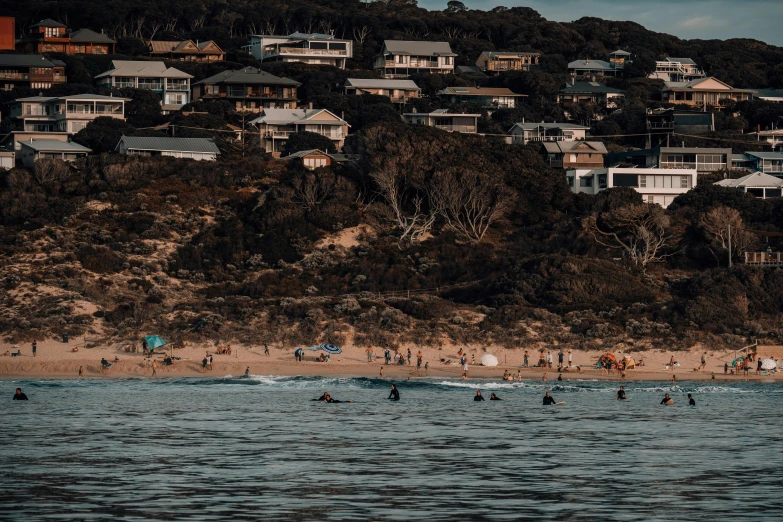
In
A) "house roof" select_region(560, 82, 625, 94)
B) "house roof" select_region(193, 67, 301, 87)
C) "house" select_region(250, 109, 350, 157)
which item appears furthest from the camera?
"house roof" select_region(560, 82, 625, 94)

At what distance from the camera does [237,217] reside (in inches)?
3834

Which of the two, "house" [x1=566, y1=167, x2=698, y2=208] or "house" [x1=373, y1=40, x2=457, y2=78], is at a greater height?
"house" [x1=373, y1=40, x2=457, y2=78]

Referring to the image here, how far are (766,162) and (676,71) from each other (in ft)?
226

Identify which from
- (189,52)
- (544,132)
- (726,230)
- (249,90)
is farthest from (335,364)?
(189,52)

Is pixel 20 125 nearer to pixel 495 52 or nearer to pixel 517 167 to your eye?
pixel 517 167

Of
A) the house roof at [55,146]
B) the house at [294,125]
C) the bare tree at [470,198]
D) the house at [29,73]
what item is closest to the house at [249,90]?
the house at [294,125]

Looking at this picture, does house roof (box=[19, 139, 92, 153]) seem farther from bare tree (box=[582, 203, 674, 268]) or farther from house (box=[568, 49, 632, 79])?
house (box=[568, 49, 632, 79])

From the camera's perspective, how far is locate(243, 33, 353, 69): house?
584 feet

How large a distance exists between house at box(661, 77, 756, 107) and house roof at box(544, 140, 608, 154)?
4115 centimetres

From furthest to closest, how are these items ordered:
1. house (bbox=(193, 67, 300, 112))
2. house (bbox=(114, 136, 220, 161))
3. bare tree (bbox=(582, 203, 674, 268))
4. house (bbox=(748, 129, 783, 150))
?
house (bbox=(193, 67, 300, 112)) → house (bbox=(748, 129, 783, 150)) → house (bbox=(114, 136, 220, 161)) → bare tree (bbox=(582, 203, 674, 268))

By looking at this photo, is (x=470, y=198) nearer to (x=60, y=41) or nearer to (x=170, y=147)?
(x=170, y=147)

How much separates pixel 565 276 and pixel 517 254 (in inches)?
416

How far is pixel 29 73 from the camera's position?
15150 cm

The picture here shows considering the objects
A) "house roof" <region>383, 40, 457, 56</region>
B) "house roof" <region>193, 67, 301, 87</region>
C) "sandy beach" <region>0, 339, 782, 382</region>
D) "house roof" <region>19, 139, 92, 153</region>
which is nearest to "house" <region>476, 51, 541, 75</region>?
"house roof" <region>383, 40, 457, 56</region>
